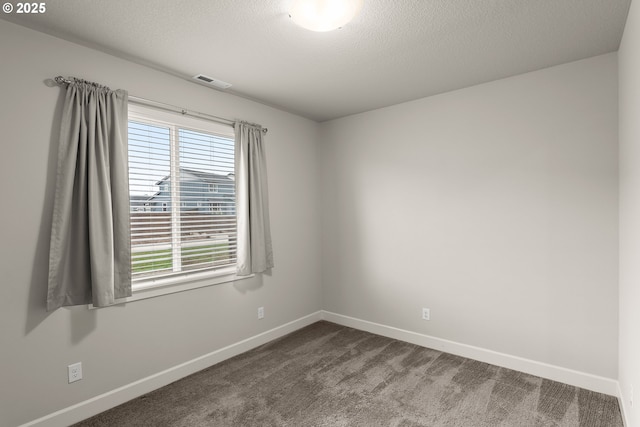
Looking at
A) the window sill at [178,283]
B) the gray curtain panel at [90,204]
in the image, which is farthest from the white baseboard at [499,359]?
the gray curtain panel at [90,204]

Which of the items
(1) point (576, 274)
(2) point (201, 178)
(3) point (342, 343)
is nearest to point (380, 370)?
(3) point (342, 343)

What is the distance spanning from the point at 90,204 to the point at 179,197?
0.76 m

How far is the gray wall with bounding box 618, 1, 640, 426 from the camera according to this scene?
1.80m

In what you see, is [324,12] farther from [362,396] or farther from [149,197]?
[362,396]

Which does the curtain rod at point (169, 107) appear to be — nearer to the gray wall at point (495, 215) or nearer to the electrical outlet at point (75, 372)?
the gray wall at point (495, 215)

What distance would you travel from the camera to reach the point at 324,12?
1843 mm

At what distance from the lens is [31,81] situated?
2146 mm

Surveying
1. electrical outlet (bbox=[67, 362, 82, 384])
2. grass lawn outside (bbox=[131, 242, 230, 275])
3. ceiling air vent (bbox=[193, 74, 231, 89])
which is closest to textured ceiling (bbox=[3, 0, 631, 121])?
ceiling air vent (bbox=[193, 74, 231, 89])

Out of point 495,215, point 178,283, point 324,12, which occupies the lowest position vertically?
point 178,283

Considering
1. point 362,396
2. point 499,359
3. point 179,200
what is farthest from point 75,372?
point 499,359

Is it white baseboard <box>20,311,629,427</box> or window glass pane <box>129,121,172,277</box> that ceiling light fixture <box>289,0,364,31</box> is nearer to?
window glass pane <box>129,121,172,277</box>

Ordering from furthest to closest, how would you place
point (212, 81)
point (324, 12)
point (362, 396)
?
point (212, 81) < point (362, 396) < point (324, 12)

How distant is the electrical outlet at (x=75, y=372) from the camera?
Answer: 89.7 inches

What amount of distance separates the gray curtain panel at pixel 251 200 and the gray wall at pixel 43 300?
0.24m
